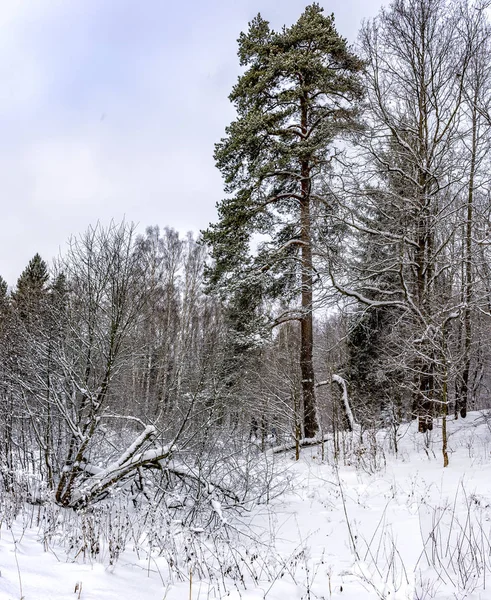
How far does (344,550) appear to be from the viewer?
4715mm

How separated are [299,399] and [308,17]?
12004 mm

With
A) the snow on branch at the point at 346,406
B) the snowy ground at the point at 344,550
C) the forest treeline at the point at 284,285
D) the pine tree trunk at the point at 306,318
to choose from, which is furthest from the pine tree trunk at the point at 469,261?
the pine tree trunk at the point at 306,318

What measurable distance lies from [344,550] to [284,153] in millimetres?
10602

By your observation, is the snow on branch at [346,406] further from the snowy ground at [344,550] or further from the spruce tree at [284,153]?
the snowy ground at [344,550]

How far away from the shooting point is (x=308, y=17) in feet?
41.7

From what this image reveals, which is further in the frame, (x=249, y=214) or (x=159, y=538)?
(x=249, y=214)

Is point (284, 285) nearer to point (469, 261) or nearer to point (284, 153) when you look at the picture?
point (284, 153)

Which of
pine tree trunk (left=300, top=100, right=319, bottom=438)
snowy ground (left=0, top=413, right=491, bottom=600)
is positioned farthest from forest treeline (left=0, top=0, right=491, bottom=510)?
snowy ground (left=0, top=413, right=491, bottom=600)

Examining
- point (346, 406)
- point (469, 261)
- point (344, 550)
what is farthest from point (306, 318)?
point (344, 550)

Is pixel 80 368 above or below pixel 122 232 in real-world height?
below

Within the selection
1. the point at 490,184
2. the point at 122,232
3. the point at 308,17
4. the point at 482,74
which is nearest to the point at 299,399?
the point at 122,232

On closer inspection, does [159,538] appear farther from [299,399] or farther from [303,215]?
[303,215]

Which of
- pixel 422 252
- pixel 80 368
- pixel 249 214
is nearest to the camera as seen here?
pixel 80 368

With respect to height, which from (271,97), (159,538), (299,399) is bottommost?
(159,538)
